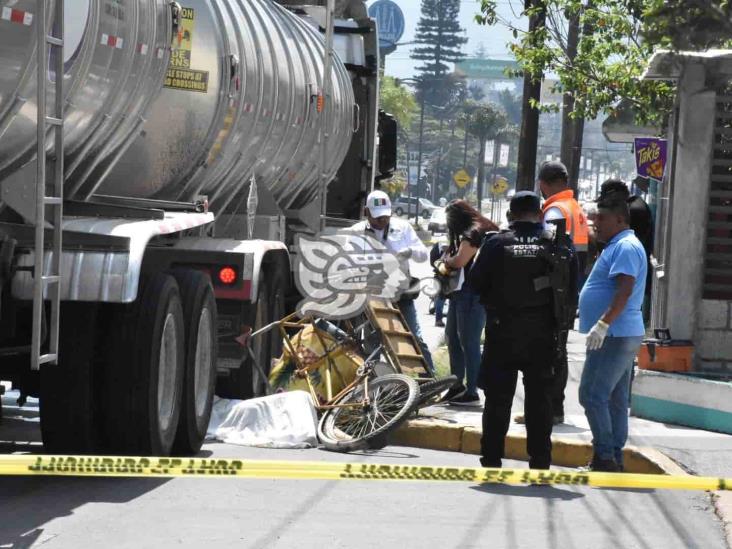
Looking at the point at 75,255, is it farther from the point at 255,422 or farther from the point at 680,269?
the point at 680,269

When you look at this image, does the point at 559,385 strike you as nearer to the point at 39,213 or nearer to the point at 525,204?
the point at 525,204

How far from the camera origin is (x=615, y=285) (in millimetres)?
8914

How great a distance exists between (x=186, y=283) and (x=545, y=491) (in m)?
2.49

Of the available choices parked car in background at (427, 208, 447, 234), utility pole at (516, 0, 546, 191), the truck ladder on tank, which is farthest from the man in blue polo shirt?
parked car in background at (427, 208, 447, 234)

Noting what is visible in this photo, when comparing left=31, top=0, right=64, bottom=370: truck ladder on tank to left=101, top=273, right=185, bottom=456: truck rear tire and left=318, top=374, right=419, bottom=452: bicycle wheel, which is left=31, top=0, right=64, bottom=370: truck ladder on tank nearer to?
left=101, top=273, right=185, bottom=456: truck rear tire

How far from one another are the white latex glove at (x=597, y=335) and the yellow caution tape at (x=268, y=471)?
6.95 ft

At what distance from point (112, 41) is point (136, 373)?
177 cm

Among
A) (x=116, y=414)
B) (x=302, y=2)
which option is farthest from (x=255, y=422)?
(x=302, y=2)

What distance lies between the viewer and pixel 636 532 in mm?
7422

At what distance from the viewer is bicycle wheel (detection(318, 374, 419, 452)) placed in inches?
377

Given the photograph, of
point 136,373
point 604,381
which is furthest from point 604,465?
point 136,373

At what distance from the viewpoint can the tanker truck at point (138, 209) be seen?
7.01m

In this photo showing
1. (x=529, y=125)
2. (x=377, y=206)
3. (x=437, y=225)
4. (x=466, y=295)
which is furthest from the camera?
(x=437, y=225)

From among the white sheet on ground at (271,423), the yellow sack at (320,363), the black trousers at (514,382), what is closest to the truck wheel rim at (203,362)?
the white sheet on ground at (271,423)
